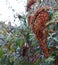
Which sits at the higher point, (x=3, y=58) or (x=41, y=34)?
(x=41, y=34)

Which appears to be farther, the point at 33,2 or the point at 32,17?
the point at 33,2

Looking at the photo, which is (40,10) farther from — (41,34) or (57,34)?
(57,34)

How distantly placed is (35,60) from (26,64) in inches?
5.0

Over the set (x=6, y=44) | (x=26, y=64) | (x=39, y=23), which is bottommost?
(x=26, y=64)

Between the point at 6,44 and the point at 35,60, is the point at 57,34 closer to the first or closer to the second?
the point at 35,60

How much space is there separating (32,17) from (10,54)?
26.6 inches

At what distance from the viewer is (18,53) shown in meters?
2.19

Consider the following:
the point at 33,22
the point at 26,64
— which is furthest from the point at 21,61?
the point at 33,22

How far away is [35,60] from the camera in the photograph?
2.04m

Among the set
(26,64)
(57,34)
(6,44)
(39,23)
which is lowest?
(26,64)

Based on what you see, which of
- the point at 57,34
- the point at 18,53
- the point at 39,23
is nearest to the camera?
the point at 39,23

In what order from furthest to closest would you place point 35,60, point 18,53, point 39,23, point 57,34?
1. point 18,53
2. point 35,60
3. point 57,34
4. point 39,23

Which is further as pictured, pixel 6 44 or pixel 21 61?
pixel 6 44

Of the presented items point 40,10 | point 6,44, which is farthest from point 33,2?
point 40,10
